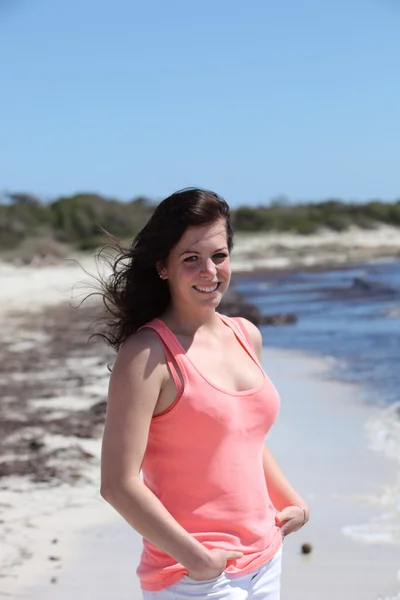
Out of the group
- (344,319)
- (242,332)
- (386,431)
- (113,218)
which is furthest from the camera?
(113,218)

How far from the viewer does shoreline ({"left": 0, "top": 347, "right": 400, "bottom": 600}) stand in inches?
152

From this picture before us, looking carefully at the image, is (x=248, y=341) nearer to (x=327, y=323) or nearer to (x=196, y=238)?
(x=196, y=238)

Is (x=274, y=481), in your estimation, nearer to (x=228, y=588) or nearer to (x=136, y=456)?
(x=228, y=588)

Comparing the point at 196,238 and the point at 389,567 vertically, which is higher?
the point at 196,238

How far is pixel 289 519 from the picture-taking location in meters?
2.41

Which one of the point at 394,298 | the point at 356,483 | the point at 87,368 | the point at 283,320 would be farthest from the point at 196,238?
the point at 394,298

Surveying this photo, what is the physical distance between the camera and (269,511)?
2273 millimetres

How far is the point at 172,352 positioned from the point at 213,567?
51 cm

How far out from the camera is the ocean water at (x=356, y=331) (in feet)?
20.5

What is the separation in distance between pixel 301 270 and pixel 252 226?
1676 cm

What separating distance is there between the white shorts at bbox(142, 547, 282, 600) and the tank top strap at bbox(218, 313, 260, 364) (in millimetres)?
535

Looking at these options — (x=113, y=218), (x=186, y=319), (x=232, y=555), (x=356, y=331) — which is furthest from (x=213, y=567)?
(x=113, y=218)

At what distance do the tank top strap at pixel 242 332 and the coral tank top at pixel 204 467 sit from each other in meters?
0.18

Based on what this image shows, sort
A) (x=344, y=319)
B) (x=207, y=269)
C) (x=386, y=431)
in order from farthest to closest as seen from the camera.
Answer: (x=344, y=319) < (x=386, y=431) < (x=207, y=269)
